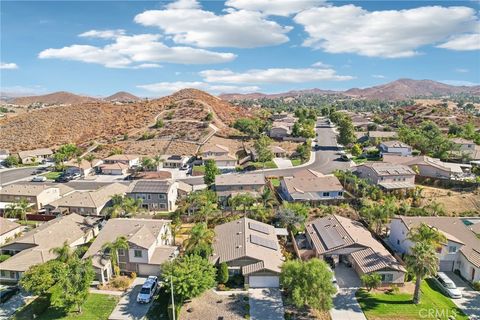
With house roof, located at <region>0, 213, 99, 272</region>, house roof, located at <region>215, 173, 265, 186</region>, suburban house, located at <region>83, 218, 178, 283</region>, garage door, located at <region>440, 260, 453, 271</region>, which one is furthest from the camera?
house roof, located at <region>215, 173, 265, 186</region>

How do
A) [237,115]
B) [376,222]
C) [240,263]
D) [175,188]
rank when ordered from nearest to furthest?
[240,263] → [376,222] → [175,188] → [237,115]

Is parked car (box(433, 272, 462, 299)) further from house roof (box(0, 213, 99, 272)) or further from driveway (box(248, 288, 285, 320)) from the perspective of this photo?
house roof (box(0, 213, 99, 272))

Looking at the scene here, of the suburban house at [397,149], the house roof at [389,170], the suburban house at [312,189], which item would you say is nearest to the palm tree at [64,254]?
the suburban house at [312,189]

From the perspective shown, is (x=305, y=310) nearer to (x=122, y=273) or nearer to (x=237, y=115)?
(x=122, y=273)

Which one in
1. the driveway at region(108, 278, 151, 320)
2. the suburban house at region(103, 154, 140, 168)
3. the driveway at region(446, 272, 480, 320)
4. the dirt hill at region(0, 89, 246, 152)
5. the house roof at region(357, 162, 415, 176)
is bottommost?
the driveway at region(446, 272, 480, 320)

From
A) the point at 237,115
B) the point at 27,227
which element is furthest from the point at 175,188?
the point at 237,115

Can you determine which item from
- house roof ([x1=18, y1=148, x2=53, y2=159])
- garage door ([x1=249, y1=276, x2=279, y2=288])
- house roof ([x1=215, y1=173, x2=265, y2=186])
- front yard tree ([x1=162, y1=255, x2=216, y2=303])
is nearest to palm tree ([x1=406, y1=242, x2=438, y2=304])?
garage door ([x1=249, y1=276, x2=279, y2=288])
